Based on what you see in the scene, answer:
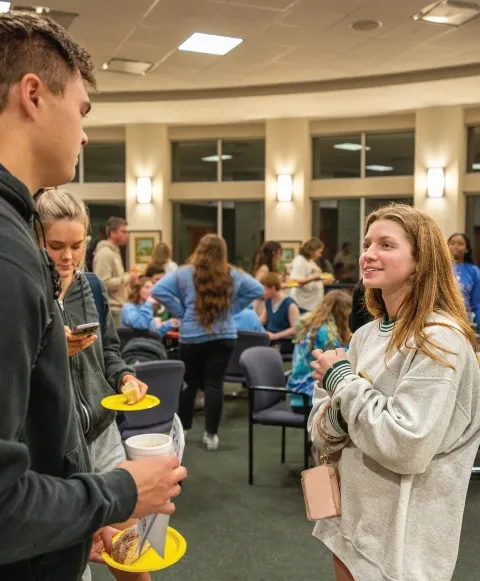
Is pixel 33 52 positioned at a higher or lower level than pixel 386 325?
higher

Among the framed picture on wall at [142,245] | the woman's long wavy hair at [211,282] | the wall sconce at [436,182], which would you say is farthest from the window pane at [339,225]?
the woman's long wavy hair at [211,282]

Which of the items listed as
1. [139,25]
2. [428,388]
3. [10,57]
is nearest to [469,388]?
[428,388]

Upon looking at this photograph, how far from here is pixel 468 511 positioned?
3.62 meters

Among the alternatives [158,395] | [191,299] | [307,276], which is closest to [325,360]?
[158,395]

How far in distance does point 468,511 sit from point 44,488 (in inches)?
134

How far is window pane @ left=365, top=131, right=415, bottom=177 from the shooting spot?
10.3 meters

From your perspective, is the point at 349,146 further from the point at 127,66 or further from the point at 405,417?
the point at 405,417

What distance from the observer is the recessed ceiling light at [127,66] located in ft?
24.5

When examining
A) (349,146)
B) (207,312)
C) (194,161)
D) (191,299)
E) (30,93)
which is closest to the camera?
(30,93)

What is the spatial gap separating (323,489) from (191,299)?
296cm

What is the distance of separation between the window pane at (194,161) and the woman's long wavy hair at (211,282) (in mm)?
7019

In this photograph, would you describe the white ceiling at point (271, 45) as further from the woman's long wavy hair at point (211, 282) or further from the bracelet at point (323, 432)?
the bracelet at point (323, 432)

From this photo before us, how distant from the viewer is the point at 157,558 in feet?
3.83

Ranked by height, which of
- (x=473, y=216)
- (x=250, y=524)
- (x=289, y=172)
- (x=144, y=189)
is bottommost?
(x=250, y=524)
